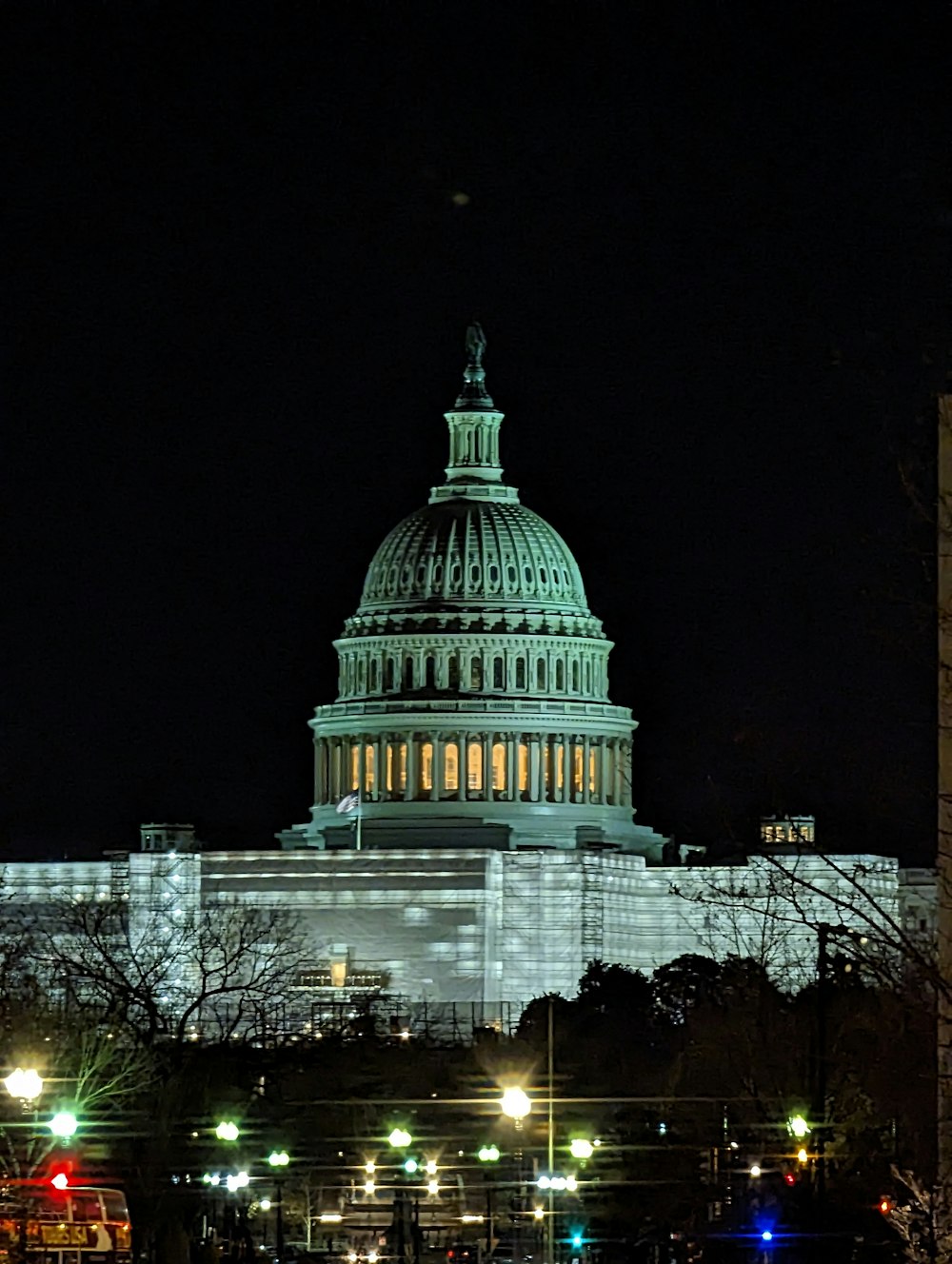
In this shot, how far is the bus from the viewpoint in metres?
64.8

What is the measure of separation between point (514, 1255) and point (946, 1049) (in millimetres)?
32998

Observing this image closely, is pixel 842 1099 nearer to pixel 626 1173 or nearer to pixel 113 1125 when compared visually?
pixel 626 1173

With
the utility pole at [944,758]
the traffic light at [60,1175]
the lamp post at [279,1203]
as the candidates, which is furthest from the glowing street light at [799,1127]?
the utility pole at [944,758]

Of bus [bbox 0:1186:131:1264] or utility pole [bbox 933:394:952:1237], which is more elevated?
utility pole [bbox 933:394:952:1237]

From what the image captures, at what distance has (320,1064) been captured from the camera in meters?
123

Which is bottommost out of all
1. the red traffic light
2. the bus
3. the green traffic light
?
the bus

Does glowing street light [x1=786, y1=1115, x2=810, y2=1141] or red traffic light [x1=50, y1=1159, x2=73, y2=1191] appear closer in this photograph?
red traffic light [x1=50, y1=1159, x2=73, y2=1191]

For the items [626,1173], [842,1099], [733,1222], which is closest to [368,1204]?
Answer: [626,1173]

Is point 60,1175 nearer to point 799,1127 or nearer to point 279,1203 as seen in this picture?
point 799,1127

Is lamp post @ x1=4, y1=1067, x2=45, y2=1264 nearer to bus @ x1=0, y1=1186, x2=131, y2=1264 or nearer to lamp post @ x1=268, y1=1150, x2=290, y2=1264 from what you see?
bus @ x1=0, y1=1186, x2=131, y2=1264

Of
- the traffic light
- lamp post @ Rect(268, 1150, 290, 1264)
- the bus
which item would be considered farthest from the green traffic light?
lamp post @ Rect(268, 1150, 290, 1264)

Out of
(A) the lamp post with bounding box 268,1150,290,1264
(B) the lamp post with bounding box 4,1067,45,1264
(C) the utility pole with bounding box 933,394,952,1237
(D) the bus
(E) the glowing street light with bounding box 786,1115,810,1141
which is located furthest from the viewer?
(E) the glowing street light with bounding box 786,1115,810,1141

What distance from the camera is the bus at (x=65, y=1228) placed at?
64.8 meters

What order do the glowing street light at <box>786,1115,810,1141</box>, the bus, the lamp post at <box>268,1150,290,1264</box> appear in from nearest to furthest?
the bus, the lamp post at <box>268,1150,290,1264</box>, the glowing street light at <box>786,1115,810,1141</box>
